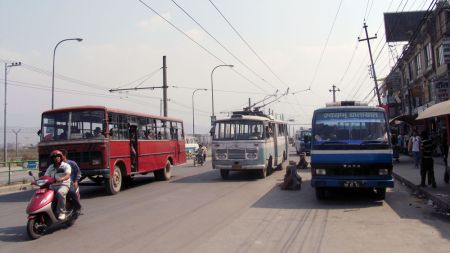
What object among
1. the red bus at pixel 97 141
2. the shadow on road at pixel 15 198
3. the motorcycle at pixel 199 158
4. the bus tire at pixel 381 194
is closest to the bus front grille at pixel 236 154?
the red bus at pixel 97 141

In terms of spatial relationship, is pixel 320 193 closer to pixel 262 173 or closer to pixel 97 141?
pixel 97 141

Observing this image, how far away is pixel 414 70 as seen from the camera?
39656 mm

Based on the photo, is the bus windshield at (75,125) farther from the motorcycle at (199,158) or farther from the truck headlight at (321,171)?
the motorcycle at (199,158)

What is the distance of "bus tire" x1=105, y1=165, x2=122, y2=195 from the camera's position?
15.5 metres

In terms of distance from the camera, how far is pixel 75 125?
50.1 feet

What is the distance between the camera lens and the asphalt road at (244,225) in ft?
24.8

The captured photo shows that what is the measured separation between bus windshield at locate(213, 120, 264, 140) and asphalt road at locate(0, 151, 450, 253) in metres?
5.31

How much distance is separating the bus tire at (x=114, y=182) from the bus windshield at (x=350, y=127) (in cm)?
693

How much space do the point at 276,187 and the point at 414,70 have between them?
2795 centimetres

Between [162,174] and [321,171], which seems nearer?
[321,171]

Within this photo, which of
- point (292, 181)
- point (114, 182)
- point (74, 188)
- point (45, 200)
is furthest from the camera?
point (114, 182)

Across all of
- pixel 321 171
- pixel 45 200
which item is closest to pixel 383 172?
pixel 321 171

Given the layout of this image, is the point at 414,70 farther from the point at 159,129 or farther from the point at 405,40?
the point at 159,129

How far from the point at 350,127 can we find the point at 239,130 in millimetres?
7837
